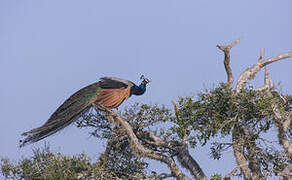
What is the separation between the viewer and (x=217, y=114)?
49.5ft

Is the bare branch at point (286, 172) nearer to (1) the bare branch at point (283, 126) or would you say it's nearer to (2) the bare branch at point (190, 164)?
(1) the bare branch at point (283, 126)

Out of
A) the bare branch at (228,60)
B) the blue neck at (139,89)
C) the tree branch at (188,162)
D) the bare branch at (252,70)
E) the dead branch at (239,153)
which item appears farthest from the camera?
the blue neck at (139,89)

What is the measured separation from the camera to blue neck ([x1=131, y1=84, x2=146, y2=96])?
16.9 m

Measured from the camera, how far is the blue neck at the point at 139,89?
16891mm

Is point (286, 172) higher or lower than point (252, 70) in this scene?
lower

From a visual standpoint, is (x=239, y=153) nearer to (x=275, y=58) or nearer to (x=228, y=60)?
(x=228, y=60)

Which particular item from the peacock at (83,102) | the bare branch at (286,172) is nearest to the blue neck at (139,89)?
the peacock at (83,102)

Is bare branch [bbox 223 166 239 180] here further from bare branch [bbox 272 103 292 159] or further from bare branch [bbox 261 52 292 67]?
bare branch [bbox 261 52 292 67]

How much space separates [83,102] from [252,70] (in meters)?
5.89

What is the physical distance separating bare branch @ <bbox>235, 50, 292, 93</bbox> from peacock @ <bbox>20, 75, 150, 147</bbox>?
146 inches

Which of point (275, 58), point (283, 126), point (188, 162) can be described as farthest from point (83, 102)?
point (275, 58)

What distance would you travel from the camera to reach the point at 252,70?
55.6ft

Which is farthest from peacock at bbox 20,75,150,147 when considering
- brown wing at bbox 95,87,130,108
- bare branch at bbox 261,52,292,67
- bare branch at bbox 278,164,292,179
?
bare branch at bbox 278,164,292,179

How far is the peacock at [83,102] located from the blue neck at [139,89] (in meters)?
0.25
